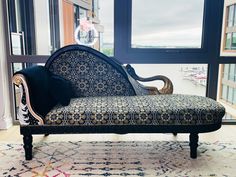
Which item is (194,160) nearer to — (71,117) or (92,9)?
(71,117)

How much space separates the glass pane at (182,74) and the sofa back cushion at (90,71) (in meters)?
0.47

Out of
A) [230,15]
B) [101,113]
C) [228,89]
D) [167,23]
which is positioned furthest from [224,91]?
[101,113]

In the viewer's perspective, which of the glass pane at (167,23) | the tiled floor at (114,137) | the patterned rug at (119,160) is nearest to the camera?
the patterned rug at (119,160)

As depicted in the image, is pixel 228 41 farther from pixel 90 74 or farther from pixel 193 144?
pixel 90 74

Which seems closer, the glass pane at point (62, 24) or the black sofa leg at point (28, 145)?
the black sofa leg at point (28, 145)

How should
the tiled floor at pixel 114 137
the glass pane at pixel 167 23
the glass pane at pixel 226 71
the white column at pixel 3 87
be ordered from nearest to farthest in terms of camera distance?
1. the tiled floor at pixel 114 137
2. the white column at pixel 3 87
3. the glass pane at pixel 167 23
4. the glass pane at pixel 226 71

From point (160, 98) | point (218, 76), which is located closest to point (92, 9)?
point (160, 98)

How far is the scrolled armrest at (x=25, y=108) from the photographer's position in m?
2.00

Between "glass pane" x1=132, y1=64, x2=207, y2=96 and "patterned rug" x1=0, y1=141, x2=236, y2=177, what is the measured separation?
894 millimetres

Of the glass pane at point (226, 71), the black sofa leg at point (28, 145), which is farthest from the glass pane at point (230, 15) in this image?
the black sofa leg at point (28, 145)

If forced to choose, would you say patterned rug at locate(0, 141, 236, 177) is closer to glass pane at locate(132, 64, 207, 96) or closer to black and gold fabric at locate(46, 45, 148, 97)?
black and gold fabric at locate(46, 45, 148, 97)

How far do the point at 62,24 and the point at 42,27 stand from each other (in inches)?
11.8

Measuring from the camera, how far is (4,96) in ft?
9.78

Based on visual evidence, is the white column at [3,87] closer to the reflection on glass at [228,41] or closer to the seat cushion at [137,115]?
the seat cushion at [137,115]
